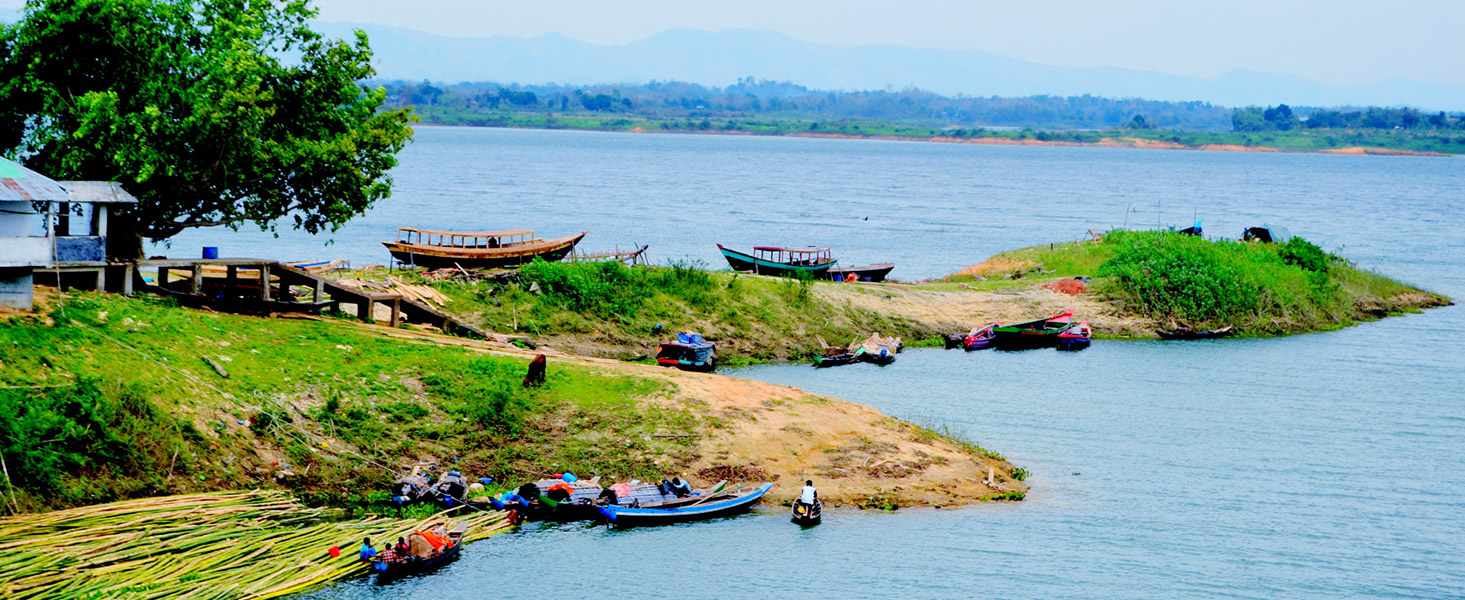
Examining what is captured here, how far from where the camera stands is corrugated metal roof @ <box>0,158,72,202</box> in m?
32.2

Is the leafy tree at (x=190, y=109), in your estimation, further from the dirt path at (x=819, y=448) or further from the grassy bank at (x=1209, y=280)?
the grassy bank at (x=1209, y=280)

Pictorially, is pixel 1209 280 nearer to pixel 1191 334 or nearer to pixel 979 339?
pixel 1191 334

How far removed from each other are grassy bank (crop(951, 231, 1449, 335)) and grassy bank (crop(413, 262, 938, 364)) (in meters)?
13.4

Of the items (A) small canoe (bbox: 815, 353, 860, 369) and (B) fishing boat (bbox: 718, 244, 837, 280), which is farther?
(B) fishing boat (bbox: 718, 244, 837, 280)

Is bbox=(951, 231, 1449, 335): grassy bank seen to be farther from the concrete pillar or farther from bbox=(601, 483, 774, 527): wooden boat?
the concrete pillar

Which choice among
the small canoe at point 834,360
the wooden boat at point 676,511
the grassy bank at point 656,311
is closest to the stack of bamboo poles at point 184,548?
the wooden boat at point 676,511

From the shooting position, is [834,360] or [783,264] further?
[783,264]

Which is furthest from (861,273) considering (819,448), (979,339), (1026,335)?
(819,448)

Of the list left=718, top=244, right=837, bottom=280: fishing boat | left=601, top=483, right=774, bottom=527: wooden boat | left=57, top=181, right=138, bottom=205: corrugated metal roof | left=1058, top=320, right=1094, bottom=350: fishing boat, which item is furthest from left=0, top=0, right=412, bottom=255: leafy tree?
left=1058, top=320, right=1094, bottom=350: fishing boat

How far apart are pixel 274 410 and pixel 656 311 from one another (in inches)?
870

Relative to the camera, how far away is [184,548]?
87.9 feet

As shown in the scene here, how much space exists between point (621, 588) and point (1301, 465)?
80.5 feet

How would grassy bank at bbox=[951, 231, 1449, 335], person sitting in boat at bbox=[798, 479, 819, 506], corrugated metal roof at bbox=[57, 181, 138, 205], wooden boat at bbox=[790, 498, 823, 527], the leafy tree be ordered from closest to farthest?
wooden boat at bbox=[790, 498, 823, 527] → person sitting in boat at bbox=[798, 479, 819, 506] → corrugated metal roof at bbox=[57, 181, 138, 205] → the leafy tree → grassy bank at bbox=[951, 231, 1449, 335]

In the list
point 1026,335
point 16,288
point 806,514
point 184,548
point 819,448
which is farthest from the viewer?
point 1026,335
